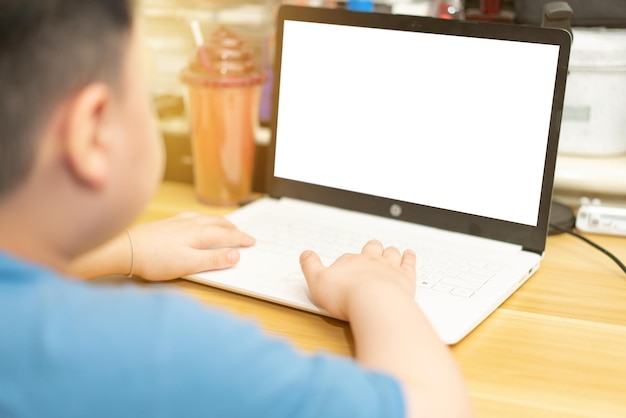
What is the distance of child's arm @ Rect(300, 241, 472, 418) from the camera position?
66 centimetres

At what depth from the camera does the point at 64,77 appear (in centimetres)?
53

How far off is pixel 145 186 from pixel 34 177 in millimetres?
93

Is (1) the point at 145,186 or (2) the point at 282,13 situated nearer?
(1) the point at 145,186

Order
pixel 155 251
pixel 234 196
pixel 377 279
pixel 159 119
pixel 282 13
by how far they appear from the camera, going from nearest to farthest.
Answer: pixel 377 279 → pixel 155 251 → pixel 282 13 → pixel 234 196 → pixel 159 119

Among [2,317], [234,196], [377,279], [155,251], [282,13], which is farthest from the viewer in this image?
[234,196]

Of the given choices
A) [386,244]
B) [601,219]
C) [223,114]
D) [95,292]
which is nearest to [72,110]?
[95,292]

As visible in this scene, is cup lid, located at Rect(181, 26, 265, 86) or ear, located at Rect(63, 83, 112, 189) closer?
ear, located at Rect(63, 83, 112, 189)

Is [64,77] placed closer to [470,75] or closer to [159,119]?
[470,75]

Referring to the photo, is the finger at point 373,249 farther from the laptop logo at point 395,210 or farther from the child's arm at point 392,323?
the laptop logo at point 395,210

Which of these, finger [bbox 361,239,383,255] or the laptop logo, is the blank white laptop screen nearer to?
the laptop logo

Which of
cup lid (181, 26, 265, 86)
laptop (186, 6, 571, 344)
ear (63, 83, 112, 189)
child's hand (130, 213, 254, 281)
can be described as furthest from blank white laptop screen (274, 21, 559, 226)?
ear (63, 83, 112, 189)

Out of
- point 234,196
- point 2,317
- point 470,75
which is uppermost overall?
point 470,75

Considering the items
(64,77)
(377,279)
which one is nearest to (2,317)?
(64,77)

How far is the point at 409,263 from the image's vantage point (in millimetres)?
890
